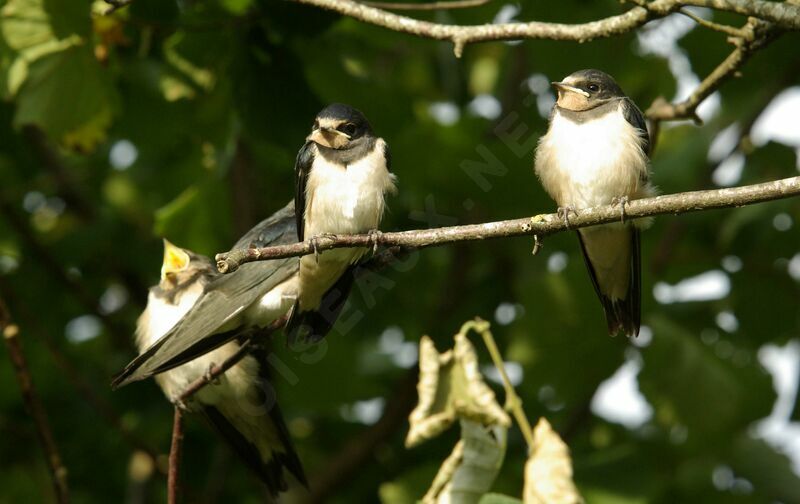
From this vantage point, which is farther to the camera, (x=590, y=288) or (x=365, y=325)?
(x=365, y=325)

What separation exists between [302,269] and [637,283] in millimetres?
1306

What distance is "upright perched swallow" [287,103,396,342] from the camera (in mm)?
3984

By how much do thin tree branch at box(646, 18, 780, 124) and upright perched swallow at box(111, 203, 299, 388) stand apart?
1.57m

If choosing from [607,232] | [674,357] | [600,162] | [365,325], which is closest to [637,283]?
[607,232]

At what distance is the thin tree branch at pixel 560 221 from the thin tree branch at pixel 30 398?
1271mm

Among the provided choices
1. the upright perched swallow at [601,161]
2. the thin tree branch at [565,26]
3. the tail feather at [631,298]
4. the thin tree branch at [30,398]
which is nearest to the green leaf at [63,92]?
the thin tree branch at [30,398]

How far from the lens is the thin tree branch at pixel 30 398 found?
12.7ft

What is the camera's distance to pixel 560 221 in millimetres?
3047

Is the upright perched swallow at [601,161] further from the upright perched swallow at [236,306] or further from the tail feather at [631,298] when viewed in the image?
the upright perched swallow at [236,306]

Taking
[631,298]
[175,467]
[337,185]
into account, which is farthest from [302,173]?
[631,298]

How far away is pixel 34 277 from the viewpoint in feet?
20.1

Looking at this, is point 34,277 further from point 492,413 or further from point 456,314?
point 492,413

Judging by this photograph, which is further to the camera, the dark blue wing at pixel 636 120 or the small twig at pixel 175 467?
the dark blue wing at pixel 636 120

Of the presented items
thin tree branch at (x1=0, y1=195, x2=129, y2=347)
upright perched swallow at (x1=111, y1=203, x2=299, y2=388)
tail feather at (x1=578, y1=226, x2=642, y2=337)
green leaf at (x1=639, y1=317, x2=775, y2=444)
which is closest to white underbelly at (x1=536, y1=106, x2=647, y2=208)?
tail feather at (x1=578, y1=226, x2=642, y2=337)
